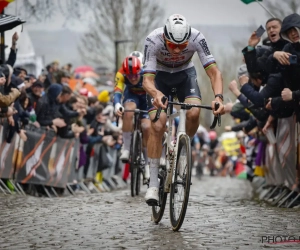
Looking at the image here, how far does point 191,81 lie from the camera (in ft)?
34.6

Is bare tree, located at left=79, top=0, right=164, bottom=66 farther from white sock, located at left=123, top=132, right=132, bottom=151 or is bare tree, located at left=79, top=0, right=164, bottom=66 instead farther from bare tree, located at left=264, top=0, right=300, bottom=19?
white sock, located at left=123, top=132, right=132, bottom=151

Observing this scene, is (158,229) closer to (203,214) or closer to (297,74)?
(203,214)

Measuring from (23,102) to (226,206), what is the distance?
16.8ft

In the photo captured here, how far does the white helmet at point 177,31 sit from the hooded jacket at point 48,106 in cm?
771

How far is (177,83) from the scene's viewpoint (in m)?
10.7

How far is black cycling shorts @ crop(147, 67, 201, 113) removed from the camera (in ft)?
34.5

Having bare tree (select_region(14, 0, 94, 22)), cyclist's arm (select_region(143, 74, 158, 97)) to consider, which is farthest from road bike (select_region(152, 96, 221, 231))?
bare tree (select_region(14, 0, 94, 22))

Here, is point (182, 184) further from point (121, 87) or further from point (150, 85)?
point (121, 87)

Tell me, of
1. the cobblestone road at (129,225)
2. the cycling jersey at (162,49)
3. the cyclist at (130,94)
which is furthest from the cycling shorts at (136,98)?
the cycling jersey at (162,49)

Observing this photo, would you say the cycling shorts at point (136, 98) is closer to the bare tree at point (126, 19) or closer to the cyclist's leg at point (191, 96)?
the cyclist's leg at point (191, 96)

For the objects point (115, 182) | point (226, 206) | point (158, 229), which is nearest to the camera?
point (158, 229)

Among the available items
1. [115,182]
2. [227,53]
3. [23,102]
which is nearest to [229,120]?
[227,53]

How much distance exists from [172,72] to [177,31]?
99 cm

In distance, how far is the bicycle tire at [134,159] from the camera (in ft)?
48.5
